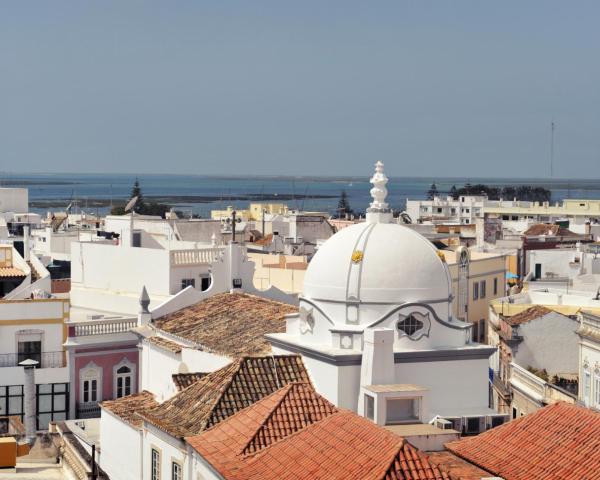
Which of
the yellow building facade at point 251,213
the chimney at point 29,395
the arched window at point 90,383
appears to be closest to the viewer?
the chimney at point 29,395

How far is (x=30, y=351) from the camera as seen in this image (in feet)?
127

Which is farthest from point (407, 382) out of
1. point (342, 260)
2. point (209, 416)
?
point (209, 416)

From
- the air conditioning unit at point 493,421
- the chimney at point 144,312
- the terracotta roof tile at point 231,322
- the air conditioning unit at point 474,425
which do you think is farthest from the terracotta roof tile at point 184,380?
the chimney at point 144,312

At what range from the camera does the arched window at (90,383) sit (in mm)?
37625

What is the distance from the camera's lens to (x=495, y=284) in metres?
55.4

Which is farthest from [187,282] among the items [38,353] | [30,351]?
[30,351]

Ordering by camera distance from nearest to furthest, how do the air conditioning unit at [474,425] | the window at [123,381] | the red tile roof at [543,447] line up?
the red tile roof at [543,447]
the air conditioning unit at [474,425]
the window at [123,381]

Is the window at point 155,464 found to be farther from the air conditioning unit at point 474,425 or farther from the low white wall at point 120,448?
the air conditioning unit at point 474,425

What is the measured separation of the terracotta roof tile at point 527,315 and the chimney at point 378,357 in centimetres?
1303

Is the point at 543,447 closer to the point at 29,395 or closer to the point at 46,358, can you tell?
the point at 29,395

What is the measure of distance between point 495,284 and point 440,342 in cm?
2986

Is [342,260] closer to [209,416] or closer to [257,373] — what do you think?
[257,373]

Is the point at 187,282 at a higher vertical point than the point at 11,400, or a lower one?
higher

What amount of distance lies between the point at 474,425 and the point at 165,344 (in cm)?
1032
